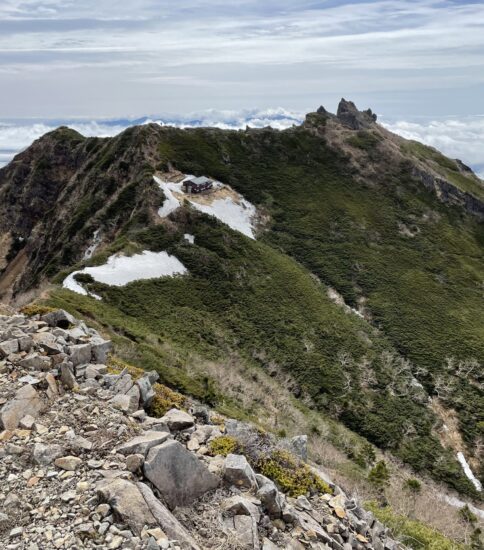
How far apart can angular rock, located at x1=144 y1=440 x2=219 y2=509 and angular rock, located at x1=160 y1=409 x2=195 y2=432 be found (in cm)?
192

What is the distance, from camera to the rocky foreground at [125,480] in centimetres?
988

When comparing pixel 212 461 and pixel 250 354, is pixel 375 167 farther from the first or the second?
pixel 212 461

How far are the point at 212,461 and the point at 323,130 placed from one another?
125917 mm

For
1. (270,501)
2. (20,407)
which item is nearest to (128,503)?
(270,501)

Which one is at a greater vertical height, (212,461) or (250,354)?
(212,461)

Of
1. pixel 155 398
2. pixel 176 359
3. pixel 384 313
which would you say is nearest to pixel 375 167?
pixel 384 313

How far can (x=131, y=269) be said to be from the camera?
6488 cm

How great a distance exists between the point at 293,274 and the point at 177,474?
234 feet

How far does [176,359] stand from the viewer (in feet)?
148

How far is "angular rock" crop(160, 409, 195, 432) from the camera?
14.0 metres

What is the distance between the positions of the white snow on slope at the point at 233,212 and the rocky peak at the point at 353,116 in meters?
75.3

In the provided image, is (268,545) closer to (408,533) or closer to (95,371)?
(95,371)

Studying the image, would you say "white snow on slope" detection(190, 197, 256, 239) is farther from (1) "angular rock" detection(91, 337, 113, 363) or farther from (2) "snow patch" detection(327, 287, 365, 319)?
(1) "angular rock" detection(91, 337, 113, 363)

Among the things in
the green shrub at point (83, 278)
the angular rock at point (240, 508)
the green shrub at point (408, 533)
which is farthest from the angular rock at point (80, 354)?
the green shrub at point (83, 278)
